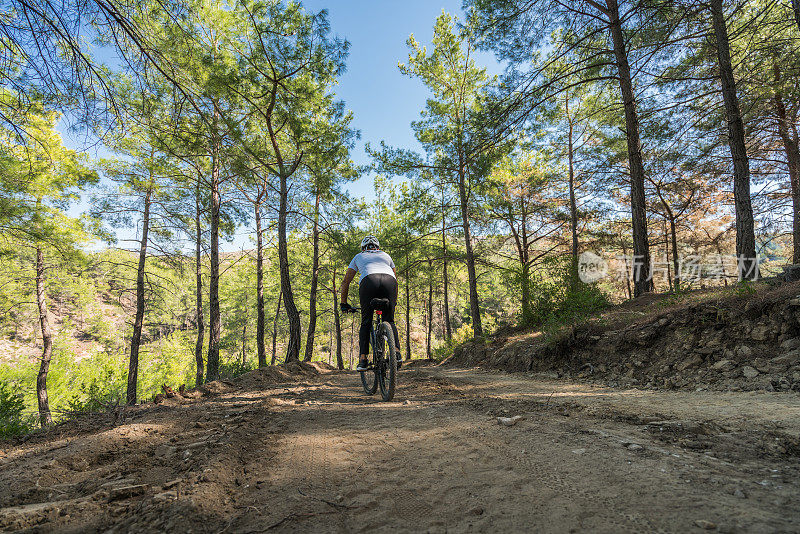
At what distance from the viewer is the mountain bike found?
4.32 metres

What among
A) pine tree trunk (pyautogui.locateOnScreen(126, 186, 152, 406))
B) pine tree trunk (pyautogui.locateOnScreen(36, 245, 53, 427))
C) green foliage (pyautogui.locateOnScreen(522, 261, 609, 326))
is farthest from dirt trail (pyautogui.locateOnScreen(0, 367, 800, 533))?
pine tree trunk (pyautogui.locateOnScreen(36, 245, 53, 427))

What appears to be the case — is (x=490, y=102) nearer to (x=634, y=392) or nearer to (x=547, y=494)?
(x=634, y=392)

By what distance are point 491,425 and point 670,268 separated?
78.9 feet

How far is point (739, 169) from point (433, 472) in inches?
360

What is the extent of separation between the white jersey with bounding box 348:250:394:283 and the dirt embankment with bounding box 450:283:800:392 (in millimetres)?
3760

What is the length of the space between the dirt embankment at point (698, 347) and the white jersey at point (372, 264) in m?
3.76

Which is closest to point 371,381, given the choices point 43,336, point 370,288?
point 370,288

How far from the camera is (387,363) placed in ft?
14.9

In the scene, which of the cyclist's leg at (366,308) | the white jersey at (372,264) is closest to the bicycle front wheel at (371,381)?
the cyclist's leg at (366,308)

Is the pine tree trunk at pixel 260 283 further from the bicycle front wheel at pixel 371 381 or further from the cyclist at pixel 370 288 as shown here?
the cyclist at pixel 370 288

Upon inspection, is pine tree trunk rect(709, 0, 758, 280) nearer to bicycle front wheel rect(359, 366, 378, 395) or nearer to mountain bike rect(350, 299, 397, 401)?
mountain bike rect(350, 299, 397, 401)

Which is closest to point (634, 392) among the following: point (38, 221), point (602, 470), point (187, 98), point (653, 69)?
point (602, 470)

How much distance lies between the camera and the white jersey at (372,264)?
4.78 meters

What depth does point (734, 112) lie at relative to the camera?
6.98m
